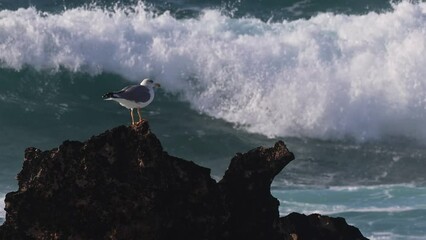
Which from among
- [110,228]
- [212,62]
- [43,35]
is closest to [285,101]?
[212,62]

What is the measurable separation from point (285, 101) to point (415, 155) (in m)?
4.71

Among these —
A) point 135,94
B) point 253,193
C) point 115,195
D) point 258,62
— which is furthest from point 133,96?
point 258,62

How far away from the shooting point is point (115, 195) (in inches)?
307

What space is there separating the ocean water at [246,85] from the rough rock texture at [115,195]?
28.3 ft

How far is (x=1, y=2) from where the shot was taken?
30359 millimetres

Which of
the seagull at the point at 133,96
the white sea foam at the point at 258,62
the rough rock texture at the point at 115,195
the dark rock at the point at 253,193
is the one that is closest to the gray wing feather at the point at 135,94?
the seagull at the point at 133,96

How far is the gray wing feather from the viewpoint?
9742mm

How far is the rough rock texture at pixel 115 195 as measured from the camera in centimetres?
780

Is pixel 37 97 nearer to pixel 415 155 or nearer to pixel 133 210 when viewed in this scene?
pixel 415 155

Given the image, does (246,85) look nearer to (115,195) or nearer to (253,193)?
(253,193)

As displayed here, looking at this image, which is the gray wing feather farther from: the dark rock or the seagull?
the dark rock

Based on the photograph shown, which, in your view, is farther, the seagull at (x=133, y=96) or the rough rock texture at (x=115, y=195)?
the seagull at (x=133, y=96)

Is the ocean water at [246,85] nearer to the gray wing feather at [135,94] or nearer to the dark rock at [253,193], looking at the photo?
the gray wing feather at [135,94]

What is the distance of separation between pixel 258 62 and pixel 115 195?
780 inches
